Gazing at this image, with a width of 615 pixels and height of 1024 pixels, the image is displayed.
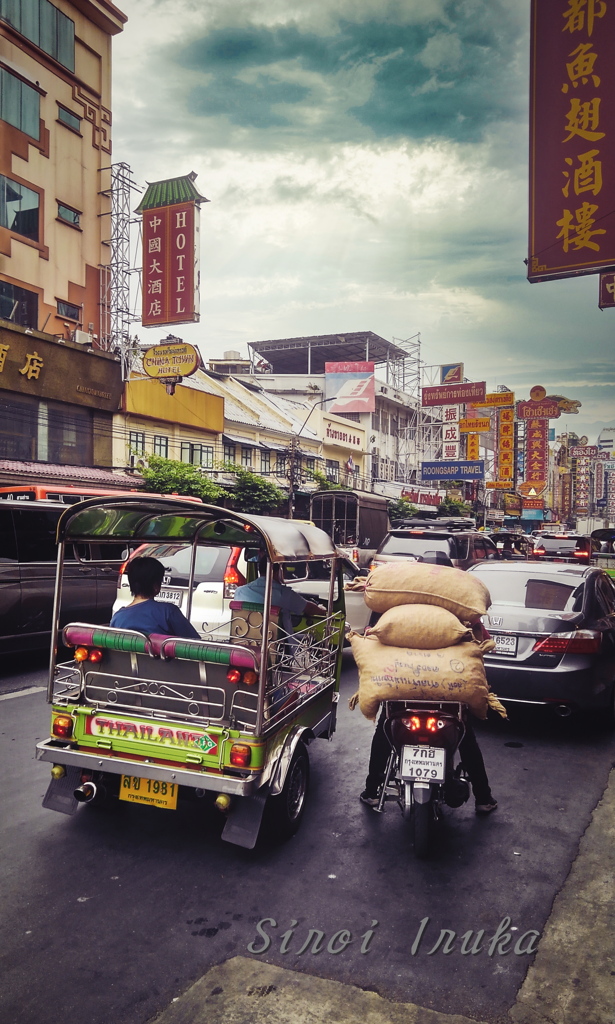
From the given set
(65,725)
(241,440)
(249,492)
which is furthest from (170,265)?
(65,725)

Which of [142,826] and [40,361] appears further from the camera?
[40,361]

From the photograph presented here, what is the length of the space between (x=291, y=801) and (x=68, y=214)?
23881 mm

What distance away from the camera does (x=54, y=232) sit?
22797 millimetres

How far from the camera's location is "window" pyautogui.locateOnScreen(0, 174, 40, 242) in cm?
2098

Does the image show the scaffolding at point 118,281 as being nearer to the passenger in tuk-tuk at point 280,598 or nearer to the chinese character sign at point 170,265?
the chinese character sign at point 170,265

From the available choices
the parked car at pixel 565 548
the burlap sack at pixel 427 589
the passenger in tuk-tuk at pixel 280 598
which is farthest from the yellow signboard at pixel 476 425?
the burlap sack at pixel 427 589

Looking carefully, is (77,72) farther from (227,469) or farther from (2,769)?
(2,769)

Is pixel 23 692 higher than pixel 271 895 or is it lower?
lower

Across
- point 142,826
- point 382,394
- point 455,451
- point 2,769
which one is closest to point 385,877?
point 142,826

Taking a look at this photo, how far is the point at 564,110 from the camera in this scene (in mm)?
6965

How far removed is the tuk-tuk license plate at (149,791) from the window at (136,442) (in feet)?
71.6

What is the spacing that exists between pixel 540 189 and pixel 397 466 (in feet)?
164

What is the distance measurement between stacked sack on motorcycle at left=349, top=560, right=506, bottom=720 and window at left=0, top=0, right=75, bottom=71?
78.5 feet

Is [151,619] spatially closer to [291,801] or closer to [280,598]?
[280,598]
